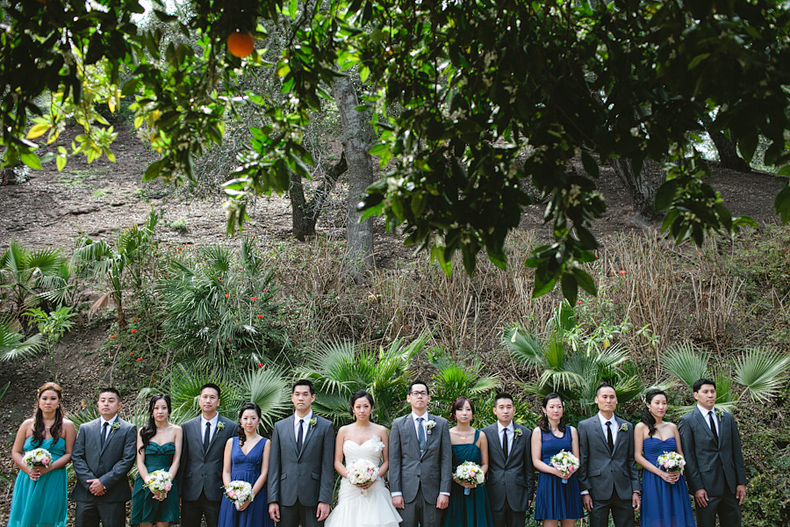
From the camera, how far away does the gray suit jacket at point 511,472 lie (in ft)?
A: 20.0

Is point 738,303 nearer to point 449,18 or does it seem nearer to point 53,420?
point 449,18

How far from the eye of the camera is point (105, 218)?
15.1m

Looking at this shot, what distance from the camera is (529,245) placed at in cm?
1041

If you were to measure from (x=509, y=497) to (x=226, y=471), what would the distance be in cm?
281

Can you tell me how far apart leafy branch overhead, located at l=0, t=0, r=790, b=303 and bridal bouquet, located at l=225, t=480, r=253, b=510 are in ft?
11.9

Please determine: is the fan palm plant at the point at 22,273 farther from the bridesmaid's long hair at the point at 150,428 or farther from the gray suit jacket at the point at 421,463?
the gray suit jacket at the point at 421,463

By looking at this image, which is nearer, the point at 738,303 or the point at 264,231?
the point at 738,303

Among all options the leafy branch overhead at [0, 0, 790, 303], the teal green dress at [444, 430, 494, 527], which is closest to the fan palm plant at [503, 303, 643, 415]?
the teal green dress at [444, 430, 494, 527]

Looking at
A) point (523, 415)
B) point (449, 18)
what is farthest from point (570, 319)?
point (449, 18)

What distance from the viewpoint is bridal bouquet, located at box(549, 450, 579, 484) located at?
5961 millimetres

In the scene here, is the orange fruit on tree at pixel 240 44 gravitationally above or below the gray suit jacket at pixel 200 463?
above

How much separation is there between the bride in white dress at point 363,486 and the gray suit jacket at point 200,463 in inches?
45.5

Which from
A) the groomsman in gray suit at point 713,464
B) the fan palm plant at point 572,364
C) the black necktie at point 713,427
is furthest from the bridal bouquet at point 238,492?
the black necktie at point 713,427

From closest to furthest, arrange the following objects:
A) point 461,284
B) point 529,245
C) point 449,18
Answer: point 449,18, point 461,284, point 529,245
